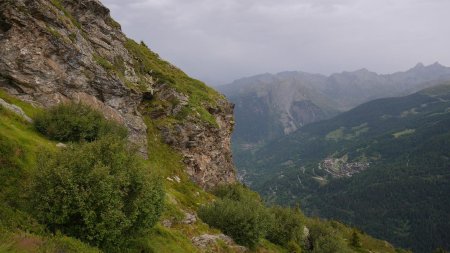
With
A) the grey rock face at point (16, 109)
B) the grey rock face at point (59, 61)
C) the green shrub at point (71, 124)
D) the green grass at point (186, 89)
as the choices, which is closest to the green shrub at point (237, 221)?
the grey rock face at point (59, 61)

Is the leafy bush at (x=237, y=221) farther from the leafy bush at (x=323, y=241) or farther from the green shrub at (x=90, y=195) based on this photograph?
the leafy bush at (x=323, y=241)

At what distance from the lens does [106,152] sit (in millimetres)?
19938

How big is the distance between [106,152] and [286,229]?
1632 inches

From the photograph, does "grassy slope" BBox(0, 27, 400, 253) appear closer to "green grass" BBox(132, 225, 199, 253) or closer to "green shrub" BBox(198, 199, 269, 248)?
"green grass" BBox(132, 225, 199, 253)

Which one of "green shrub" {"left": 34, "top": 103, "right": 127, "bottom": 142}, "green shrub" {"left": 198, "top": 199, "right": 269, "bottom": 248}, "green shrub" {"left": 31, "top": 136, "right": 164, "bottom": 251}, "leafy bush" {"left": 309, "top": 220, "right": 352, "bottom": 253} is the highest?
"green shrub" {"left": 34, "top": 103, "right": 127, "bottom": 142}

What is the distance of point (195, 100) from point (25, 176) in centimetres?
4257

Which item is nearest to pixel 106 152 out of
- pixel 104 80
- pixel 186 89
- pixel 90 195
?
pixel 90 195

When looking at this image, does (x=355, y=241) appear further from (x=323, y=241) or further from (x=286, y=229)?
(x=286, y=229)

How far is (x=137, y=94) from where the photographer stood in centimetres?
4988

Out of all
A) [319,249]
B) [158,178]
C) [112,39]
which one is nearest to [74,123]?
[158,178]

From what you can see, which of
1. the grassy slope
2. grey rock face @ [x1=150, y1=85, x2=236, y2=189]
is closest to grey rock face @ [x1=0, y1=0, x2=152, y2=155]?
the grassy slope

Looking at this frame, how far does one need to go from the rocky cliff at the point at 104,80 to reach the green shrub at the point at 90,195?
19537 mm

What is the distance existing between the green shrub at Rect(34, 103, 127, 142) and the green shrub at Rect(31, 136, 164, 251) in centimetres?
974

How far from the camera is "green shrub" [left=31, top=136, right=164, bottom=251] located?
17141 mm
